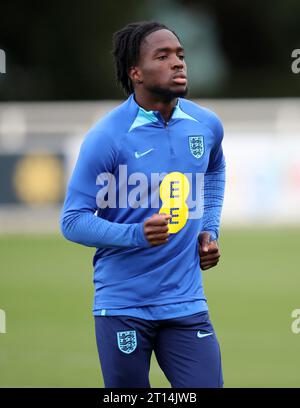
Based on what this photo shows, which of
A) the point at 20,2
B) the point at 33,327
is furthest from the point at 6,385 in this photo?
the point at 20,2

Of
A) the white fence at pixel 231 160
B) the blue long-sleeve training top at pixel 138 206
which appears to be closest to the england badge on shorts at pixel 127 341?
the blue long-sleeve training top at pixel 138 206

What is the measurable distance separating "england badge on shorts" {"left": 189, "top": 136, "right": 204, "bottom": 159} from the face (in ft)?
0.80

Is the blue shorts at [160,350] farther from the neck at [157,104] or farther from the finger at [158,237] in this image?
the neck at [157,104]

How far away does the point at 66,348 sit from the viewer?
10078mm

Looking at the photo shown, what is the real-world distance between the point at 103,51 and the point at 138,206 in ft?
99.6

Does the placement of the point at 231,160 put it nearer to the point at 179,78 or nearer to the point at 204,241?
the point at 204,241

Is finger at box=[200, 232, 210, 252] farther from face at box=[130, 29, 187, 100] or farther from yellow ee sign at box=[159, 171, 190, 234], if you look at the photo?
face at box=[130, 29, 187, 100]

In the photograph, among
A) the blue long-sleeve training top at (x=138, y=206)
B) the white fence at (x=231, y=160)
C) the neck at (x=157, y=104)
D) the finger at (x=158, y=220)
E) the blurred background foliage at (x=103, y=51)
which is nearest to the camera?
the finger at (x=158, y=220)

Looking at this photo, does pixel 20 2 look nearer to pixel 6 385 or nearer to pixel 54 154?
pixel 54 154

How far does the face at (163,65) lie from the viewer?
5516 mm

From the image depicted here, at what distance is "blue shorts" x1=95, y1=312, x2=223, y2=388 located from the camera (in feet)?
17.9

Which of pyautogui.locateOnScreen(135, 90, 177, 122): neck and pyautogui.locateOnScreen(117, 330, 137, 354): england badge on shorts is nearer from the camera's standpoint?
pyautogui.locateOnScreen(117, 330, 137, 354): england badge on shorts

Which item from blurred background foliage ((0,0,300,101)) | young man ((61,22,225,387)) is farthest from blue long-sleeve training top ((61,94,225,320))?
blurred background foliage ((0,0,300,101))

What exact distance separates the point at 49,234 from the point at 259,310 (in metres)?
7.58
